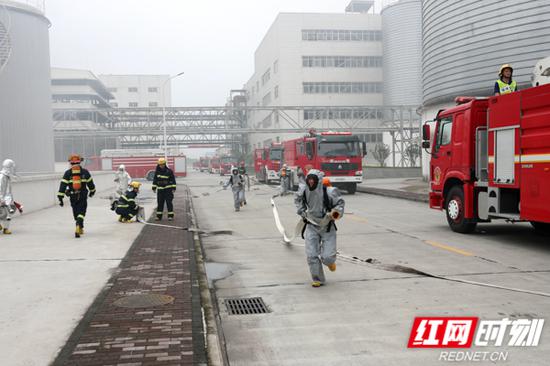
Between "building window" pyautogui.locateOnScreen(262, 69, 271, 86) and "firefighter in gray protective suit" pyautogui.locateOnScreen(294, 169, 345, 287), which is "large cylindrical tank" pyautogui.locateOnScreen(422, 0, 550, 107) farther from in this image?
"building window" pyautogui.locateOnScreen(262, 69, 271, 86)

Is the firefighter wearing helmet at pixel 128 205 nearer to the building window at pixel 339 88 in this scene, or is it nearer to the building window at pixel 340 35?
the building window at pixel 339 88

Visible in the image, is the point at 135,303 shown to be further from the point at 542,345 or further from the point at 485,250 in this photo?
the point at 485,250

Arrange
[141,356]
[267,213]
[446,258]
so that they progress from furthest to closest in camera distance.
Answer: [267,213]
[446,258]
[141,356]

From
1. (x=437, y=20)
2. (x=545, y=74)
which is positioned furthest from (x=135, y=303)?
(x=437, y=20)

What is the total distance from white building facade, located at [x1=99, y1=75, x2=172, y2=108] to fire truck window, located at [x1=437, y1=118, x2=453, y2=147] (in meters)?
123

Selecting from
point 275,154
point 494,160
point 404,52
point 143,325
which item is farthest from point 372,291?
point 404,52

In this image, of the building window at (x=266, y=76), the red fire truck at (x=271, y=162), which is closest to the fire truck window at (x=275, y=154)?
the red fire truck at (x=271, y=162)

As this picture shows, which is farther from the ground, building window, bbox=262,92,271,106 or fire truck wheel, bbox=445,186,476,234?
building window, bbox=262,92,271,106

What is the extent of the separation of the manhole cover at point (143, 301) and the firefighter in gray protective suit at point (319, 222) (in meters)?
2.05

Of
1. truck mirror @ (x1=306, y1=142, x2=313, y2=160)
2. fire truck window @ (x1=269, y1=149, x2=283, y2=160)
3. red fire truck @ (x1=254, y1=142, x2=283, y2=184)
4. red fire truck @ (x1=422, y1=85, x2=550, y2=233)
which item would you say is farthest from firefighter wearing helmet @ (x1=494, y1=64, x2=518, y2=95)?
fire truck window @ (x1=269, y1=149, x2=283, y2=160)

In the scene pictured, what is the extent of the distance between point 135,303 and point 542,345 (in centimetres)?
423

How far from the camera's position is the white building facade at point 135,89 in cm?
13062

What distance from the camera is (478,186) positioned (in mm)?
11469

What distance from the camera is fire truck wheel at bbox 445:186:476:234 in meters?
12.0
